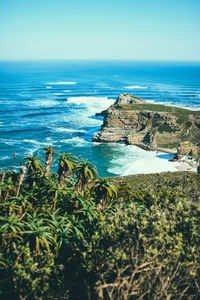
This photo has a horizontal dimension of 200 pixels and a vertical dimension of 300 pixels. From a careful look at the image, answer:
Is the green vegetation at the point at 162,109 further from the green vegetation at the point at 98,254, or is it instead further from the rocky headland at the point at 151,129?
the green vegetation at the point at 98,254

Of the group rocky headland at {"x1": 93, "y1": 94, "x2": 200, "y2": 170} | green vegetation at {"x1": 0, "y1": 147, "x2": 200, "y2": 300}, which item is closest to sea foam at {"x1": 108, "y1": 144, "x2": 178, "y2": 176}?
rocky headland at {"x1": 93, "y1": 94, "x2": 200, "y2": 170}

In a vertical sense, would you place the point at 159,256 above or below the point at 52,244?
above

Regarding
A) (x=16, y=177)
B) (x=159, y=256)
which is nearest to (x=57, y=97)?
(x=16, y=177)

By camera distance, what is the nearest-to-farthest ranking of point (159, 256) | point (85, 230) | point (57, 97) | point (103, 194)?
point (159, 256) → point (85, 230) → point (103, 194) → point (57, 97)

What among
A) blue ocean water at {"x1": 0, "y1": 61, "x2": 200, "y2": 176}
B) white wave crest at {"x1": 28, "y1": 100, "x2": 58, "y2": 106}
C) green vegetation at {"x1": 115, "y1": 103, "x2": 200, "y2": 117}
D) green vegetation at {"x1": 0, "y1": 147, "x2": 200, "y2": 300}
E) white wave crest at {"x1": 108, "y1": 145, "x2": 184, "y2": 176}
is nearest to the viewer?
green vegetation at {"x1": 0, "y1": 147, "x2": 200, "y2": 300}

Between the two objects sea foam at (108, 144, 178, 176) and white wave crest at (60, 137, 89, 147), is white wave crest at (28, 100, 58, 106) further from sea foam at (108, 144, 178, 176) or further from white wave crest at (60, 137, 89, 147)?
sea foam at (108, 144, 178, 176)

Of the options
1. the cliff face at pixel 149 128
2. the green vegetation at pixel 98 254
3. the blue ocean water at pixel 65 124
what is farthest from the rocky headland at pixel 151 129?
the green vegetation at pixel 98 254

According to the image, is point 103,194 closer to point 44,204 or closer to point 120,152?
point 44,204
